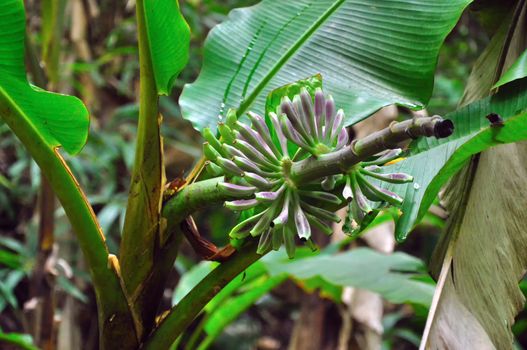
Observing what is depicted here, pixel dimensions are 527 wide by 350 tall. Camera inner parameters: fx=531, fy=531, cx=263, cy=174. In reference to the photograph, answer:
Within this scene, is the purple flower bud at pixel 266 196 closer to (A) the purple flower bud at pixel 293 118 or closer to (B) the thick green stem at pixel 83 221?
(A) the purple flower bud at pixel 293 118

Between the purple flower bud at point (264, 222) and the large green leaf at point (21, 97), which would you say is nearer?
the purple flower bud at point (264, 222)

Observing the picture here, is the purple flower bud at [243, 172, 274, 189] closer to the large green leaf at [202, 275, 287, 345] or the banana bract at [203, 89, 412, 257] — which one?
the banana bract at [203, 89, 412, 257]

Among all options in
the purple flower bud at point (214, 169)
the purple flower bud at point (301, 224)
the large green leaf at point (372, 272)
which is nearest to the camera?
the purple flower bud at point (301, 224)

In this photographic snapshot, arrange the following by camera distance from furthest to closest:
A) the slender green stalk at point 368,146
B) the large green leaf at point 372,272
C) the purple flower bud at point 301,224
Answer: the large green leaf at point 372,272, the purple flower bud at point 301,224, the slender green stalk at point 368,146

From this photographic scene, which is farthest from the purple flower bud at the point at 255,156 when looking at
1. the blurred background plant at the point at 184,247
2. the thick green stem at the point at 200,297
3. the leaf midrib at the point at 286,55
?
the blurred background plant at the point at 184,247

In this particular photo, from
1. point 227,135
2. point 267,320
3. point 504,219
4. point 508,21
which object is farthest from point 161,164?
point 267,320

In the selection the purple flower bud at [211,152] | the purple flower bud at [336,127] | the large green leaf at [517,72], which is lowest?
the purple flower bud at [211,152]

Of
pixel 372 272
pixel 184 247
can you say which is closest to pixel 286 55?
pixel 372 272
